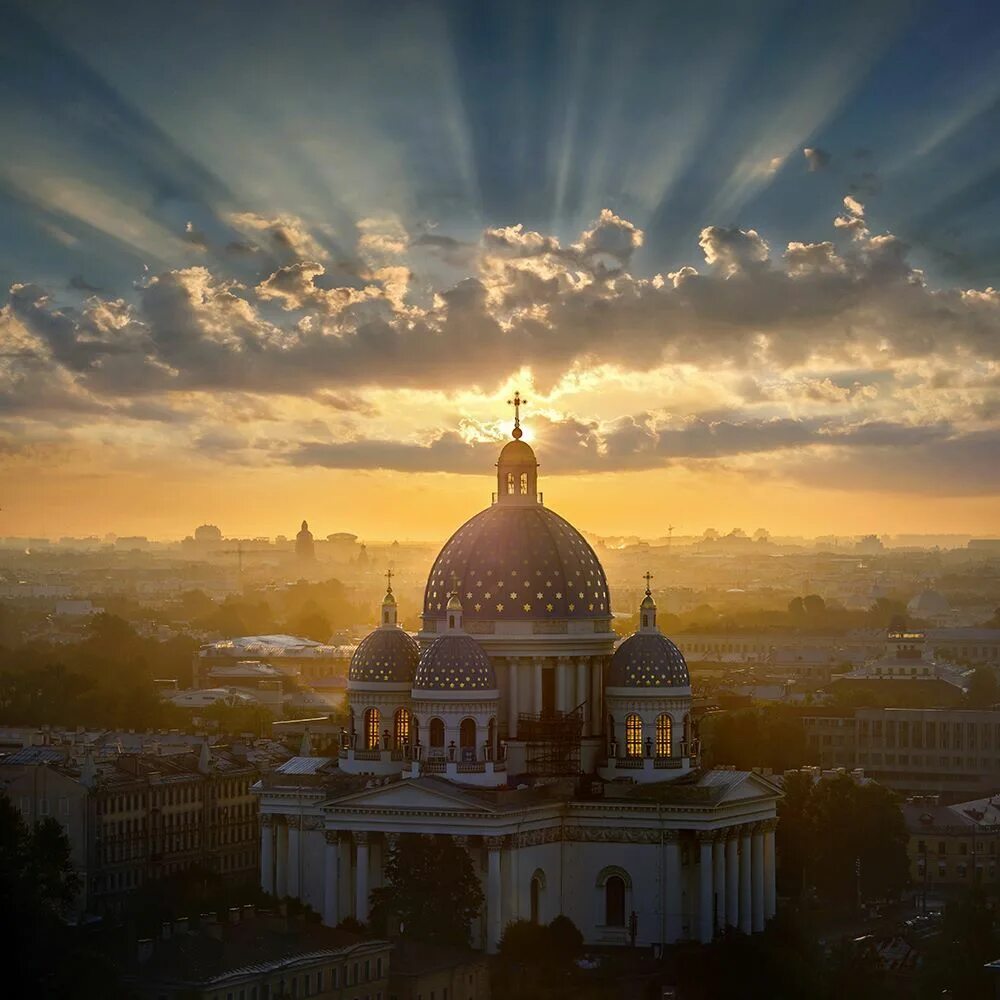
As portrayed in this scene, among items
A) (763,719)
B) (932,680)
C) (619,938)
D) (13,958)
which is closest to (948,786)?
(763,719)

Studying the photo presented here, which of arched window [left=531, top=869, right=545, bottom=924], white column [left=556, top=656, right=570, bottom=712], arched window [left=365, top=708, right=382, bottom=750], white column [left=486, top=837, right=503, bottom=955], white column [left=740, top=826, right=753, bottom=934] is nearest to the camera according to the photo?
white column [left=486, top=837, right=503, bottom=955]

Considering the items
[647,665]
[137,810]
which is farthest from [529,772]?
[137,810]

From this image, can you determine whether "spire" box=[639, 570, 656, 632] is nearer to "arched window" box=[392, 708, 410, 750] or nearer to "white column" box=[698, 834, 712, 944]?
"arched window" box=[392, 708, 410, 750]

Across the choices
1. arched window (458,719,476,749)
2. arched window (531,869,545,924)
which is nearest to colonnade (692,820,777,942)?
arched window (531,869,545,924)

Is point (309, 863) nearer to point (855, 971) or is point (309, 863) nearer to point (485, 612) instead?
point (485, 612)

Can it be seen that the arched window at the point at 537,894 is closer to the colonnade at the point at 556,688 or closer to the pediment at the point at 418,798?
the pediment at the point at 418,798

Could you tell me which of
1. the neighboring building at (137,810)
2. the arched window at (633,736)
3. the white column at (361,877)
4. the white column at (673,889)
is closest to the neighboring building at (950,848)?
the arched window at (633,736)
